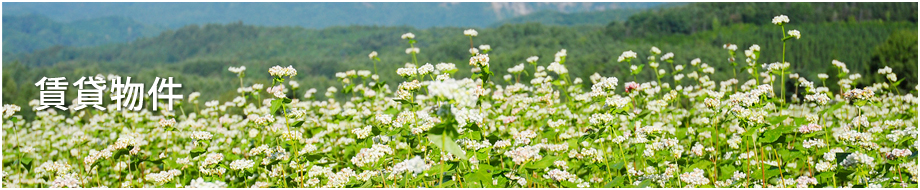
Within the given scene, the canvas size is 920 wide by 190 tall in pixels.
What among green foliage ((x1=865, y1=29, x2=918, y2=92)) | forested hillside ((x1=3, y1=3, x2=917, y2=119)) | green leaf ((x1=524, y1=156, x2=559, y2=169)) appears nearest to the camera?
green leaf ((x1=524, y1=156, x2=559, y2=169))

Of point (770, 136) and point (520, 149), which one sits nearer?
point (770, 136)

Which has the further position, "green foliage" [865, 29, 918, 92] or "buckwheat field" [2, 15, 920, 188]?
"green foliage" [865, 29, 918, 92]

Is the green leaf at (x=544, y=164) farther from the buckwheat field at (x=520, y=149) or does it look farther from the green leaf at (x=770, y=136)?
the green leaf at (x=770, y=136)

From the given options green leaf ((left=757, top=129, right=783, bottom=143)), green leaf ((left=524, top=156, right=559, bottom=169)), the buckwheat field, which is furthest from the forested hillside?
green leaf ((left=757, top=129, right=783, bottom=143))

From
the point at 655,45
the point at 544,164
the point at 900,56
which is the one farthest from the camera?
the point at 655,45

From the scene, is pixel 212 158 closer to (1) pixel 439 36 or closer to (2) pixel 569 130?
(2) pixel 569 130

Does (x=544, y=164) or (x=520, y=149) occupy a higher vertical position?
(x=520, y=149)

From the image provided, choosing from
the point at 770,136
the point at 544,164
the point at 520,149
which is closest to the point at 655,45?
the point at 770,136

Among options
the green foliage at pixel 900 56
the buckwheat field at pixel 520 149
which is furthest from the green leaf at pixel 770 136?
the green foliage at pixel 900 56

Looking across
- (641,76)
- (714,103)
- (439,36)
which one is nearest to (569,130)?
(714,103)

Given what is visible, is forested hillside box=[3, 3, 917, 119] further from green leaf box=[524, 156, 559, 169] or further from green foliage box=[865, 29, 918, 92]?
green leaf box=[524, 156, 559, 169]

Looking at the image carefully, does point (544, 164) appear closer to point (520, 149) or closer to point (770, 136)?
point (520, 149)
